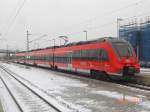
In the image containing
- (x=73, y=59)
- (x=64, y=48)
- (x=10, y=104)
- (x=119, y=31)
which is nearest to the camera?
(x=10, y=104)

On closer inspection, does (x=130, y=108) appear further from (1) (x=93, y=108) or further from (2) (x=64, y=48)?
(2) (x=64, y=48)

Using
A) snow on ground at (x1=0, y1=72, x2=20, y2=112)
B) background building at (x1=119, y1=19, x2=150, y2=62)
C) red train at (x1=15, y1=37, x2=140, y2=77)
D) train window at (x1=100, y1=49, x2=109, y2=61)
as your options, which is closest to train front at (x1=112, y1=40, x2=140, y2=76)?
red train at (x1=15, y1=37, x2=140, y2=77)

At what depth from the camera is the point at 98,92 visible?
19.1 metres

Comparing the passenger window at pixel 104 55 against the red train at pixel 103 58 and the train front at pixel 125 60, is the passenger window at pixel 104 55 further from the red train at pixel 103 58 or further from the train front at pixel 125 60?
the train front at pixel 125 60

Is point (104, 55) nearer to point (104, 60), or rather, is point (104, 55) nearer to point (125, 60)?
point (104, 60)

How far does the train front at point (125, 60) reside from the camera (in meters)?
23.9

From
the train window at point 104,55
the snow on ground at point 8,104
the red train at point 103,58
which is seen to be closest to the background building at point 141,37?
the red train at point 103,58

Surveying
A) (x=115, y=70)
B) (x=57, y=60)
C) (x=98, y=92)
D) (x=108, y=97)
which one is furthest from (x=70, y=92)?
(x=57, y=60)

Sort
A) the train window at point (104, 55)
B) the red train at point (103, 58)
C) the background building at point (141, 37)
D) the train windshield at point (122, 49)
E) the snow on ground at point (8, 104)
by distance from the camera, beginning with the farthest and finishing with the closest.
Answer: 1. the background building at point (141, 37)
2. the train window at point (104, 55)
3. the train windshield at point (122, 49)
4. the red train at point (103, 58)
5. the snow on ground at point (8, 104)

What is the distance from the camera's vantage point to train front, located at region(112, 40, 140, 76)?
23.9 meters

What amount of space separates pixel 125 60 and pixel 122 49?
982mm

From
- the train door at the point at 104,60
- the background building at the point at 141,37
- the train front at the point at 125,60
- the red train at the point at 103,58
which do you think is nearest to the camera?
the train front at the point at 125,60

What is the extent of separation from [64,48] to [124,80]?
15.2 metres

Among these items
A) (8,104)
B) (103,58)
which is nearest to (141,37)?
(103,58)
